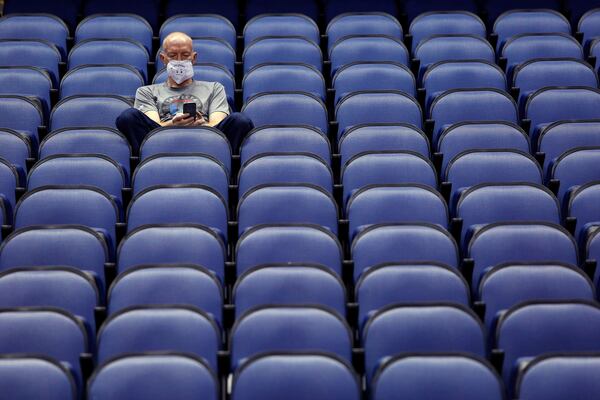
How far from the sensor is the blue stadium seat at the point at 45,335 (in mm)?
2453

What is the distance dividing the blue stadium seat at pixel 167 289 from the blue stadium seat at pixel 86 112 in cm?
95

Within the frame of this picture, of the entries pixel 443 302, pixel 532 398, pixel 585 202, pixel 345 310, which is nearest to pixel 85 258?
pixel 345 310

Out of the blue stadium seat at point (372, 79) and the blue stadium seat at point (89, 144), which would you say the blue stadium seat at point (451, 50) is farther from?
the blue stadium seat at point (89, 144)

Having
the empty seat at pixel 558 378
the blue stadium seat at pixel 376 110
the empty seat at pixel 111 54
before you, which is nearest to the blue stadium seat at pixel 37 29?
the empty seat at pixel 111 54

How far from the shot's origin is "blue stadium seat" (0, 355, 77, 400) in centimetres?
230

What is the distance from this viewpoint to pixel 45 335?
246cm

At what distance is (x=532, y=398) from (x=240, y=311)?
74 cm

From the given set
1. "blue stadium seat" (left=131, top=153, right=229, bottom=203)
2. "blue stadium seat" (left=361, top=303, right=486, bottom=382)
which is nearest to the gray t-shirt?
"blue stadium seat" (left=131, top=153, right=229, bottom=203)

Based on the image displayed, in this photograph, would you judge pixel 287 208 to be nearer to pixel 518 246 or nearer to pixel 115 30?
pixel 518 246

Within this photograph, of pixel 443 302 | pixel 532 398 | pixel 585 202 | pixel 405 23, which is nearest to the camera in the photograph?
pixel 532 398

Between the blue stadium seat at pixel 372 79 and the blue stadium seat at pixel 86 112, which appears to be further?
the blue stadium seat at pixel 372 79

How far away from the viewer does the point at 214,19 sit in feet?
13.6

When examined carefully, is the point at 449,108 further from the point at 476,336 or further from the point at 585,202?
the point at 476,336

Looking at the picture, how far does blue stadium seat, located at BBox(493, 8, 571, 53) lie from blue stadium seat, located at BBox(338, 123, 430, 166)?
970 mm
